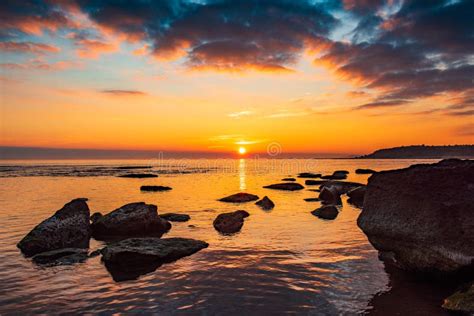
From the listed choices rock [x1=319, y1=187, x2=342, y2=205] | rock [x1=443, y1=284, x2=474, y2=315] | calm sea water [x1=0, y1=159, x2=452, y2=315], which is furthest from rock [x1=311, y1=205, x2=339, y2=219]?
rock [x1=443, y1=284, x2=474, y2=315]

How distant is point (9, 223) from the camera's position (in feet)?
63.0

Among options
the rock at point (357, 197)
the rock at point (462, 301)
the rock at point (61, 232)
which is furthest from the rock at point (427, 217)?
the rock at point (357, 197)

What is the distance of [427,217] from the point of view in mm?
10094

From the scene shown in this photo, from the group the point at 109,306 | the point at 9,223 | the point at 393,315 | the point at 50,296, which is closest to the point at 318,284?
the point at 393,315

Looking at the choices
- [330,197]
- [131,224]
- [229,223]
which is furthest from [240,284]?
[330,197]

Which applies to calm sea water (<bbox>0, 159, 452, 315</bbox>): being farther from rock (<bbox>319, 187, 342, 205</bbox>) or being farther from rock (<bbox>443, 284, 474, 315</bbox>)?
rock (<bbox>319, 187, 342, 205</bbox>)

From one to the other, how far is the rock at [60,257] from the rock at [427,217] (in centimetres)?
1045

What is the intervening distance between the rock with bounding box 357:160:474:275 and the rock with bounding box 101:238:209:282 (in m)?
7.01

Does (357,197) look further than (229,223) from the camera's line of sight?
Yes

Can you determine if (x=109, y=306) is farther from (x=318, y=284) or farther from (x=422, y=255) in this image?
(x=422, y=255)

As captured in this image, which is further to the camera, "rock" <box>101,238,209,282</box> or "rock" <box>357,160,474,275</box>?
"rock" <box>101,238,209,282</box>

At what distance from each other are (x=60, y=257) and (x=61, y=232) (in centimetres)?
273

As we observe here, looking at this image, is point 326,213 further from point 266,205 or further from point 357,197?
point 357,197

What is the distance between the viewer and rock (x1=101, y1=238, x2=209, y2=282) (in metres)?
11.1
